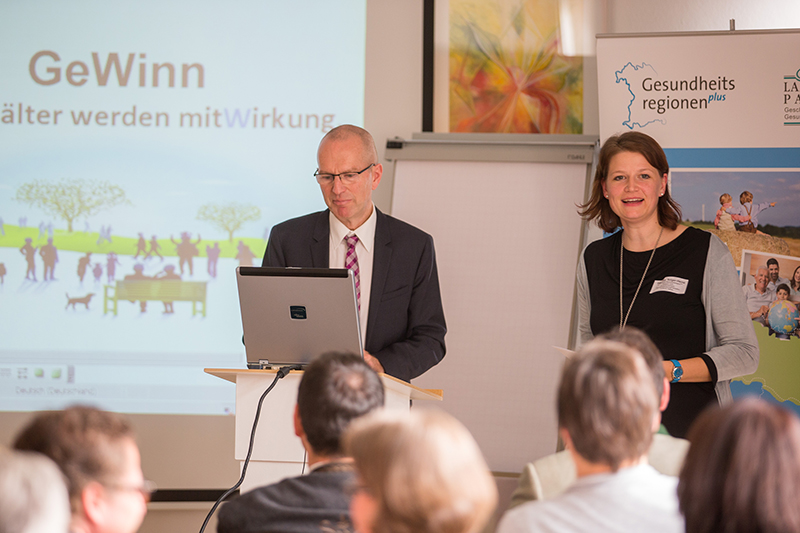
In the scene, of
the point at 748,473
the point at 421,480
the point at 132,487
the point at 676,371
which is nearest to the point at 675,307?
the point at 676,371

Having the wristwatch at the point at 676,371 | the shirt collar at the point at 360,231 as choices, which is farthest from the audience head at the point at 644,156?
the shirt collar at the point at 360,231

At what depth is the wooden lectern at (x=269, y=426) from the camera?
7.19 ft

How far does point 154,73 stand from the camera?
3963 millimetres

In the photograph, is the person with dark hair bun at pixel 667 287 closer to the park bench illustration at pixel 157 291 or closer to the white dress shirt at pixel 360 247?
the white dress shirt at pixel 360 247

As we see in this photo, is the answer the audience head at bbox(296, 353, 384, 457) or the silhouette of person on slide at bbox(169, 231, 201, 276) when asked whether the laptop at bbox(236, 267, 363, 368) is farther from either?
the silhouette of person on slide at bbox(169, 231, 201, 276)

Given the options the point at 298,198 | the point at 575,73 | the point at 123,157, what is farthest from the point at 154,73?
the point at 575,73

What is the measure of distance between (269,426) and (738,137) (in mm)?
2638

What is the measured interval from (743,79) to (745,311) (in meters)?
1.62

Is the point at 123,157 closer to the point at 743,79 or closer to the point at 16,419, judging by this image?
the point at 16,419

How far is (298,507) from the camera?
1.35 metres

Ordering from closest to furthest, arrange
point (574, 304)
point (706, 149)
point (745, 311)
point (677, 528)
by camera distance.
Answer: point (677, 528)
point (745, 311)
point (706, 149)
point (574, 304)

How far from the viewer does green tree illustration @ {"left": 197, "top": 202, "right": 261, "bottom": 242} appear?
3.95 m

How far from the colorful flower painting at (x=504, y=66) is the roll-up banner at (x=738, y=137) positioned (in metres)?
0.50

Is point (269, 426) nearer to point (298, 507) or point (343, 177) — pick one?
point (298, 507)
